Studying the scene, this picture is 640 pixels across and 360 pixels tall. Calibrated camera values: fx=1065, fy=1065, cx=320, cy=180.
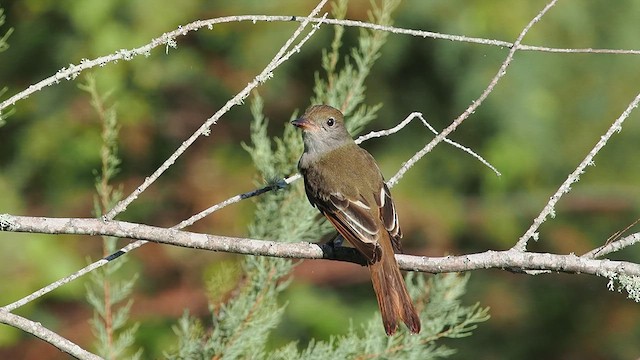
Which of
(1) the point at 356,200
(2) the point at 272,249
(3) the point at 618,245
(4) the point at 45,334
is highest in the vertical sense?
(1) the point at 356,200

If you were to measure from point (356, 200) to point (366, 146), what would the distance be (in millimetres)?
3525

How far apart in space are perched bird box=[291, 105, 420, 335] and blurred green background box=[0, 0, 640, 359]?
2175 mm

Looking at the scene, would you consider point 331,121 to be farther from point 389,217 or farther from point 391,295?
point 391,295

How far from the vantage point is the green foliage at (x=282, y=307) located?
3875mm

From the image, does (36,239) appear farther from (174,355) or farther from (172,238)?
(172,238)

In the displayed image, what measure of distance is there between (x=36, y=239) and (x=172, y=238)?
397cm

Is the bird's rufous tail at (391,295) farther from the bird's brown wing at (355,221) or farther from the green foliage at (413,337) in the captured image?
the green foliage at (413,337)

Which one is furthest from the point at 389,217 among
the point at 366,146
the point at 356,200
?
the point at 366,146

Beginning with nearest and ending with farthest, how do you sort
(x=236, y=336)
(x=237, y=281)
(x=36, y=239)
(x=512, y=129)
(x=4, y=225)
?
(x=4, y=225)
(x=236, y=336)
(x=237, y=281)
(x=36, y=239)
(x=512, y=129)

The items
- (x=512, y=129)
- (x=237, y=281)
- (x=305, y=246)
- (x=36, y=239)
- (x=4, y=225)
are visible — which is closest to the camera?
(x=4, y=225)

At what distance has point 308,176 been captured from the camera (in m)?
4.48

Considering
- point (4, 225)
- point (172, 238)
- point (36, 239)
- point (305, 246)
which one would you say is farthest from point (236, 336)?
point (36, 239)

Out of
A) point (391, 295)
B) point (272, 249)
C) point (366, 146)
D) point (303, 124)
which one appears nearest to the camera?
point (272, 249)

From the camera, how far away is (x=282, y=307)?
4016mm
